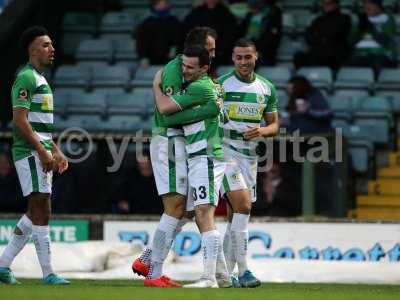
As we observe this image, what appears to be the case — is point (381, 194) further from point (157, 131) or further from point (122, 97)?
point (157, 131)

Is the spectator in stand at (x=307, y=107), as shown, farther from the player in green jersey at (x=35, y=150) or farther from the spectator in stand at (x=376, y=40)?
the player in green jersey at (x=35, y=150)

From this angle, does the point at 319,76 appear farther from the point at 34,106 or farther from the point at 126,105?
the point at 34,106

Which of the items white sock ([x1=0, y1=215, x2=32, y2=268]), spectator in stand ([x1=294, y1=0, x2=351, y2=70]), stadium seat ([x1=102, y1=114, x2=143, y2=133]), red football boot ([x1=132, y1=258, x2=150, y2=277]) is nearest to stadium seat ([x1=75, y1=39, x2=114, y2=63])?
stadium seat ([x1=102, y1=114, x2=143, y2=133])

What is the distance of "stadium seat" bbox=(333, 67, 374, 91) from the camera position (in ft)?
62.3

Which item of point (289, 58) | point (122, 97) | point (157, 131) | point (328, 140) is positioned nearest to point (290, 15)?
point (289, 58)

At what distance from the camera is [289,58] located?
20.0 m

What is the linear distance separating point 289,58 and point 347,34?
120 centimetres

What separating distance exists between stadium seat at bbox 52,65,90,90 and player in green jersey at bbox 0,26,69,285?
7822 millimetres

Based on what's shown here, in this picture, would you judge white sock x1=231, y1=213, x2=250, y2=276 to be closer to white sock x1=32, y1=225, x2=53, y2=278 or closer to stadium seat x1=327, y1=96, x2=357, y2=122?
white sock x1=32, y1=225, x2=53, y2=278

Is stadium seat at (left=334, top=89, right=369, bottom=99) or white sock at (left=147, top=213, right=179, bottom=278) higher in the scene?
stadium seat at (left=334, top=89, right=369, bottom=99)

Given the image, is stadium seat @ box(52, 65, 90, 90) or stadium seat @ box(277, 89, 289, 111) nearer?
stadium seat @ box(277, 89, 289, 111)

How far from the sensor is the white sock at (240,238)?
1273 cm

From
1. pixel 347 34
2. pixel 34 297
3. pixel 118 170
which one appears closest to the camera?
pixel 34 297

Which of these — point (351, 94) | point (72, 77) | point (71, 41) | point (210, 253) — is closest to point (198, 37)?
point (210, 253)
